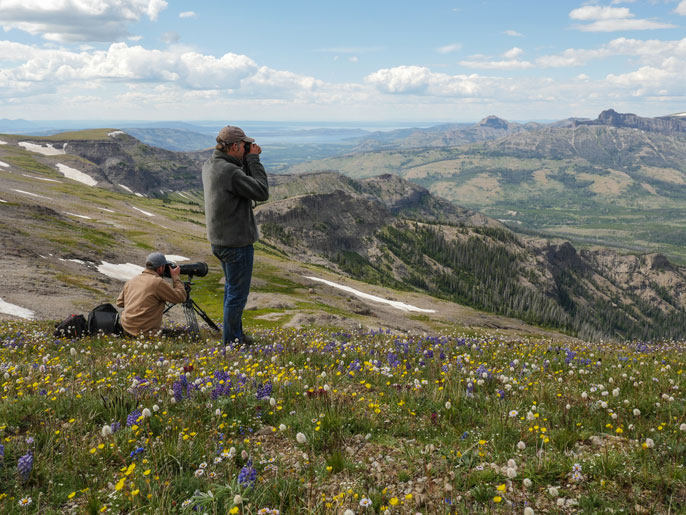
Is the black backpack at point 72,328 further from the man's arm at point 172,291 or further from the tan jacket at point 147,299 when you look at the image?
the man's arm at point 172,291

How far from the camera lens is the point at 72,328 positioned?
12.8 meters

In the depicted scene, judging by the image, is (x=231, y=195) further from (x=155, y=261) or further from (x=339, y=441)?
(x=339, y=441)

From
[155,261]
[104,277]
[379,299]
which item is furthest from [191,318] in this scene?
[379,299]

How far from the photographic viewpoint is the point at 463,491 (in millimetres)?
4176

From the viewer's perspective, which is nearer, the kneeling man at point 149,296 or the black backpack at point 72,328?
the kneeling man at point 149,296

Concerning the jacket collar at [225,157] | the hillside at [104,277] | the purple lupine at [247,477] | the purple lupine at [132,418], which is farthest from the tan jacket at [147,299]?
the hillside at [104,277]

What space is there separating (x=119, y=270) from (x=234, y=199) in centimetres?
5294

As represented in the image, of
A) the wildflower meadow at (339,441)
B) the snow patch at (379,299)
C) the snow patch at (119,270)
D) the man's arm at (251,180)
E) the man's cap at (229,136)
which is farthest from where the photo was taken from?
the snow patch at (379,299)

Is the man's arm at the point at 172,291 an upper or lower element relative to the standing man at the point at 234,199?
lower

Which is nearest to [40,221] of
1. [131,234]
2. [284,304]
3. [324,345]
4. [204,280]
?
[131,234]

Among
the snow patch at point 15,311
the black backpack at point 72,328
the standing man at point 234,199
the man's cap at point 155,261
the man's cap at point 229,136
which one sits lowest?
the snow patch at point 15,311

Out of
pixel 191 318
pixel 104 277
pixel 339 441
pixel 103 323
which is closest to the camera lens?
pixel 339 441

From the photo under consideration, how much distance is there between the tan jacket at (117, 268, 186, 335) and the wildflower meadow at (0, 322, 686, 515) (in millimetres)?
3923

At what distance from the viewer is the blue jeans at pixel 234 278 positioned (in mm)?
10336
